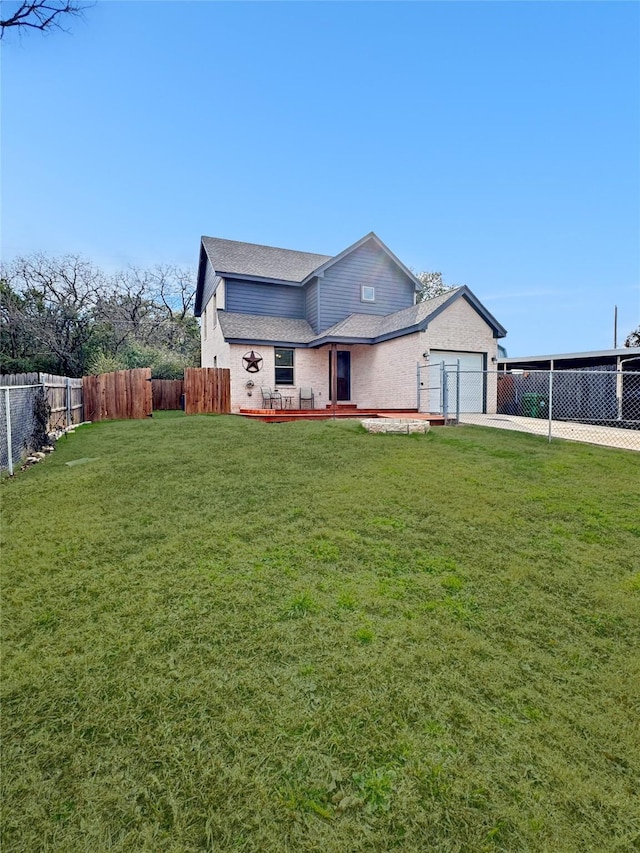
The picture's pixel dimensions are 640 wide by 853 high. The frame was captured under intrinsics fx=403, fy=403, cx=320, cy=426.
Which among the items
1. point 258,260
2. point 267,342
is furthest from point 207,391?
point 258,260

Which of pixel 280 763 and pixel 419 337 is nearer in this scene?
pixel 280 763

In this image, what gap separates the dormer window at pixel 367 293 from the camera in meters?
17.0

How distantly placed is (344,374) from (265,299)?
177 inches

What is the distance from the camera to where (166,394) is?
18719 mm

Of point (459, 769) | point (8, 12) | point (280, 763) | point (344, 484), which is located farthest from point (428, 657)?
point (8, 12)

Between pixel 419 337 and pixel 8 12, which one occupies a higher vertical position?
pixel 8 12

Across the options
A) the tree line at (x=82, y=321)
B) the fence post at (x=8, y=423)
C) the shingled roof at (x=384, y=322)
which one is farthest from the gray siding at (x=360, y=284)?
the fence post at (x=8, y=423)

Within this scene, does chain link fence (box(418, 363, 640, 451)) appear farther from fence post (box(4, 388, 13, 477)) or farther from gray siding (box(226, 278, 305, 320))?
fence post (box(4, 388, 13, 477))

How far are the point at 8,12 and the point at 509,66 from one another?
12863 millimetres

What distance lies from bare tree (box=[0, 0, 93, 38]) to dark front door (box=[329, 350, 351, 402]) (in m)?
11.6

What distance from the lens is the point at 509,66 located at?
1186cm

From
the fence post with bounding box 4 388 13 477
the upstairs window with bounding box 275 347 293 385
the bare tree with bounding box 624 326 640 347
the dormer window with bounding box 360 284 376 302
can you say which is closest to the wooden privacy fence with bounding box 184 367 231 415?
the upstairs window with bounding box 275 347 293 385

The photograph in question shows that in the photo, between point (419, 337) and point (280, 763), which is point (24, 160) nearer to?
point (419, 337)

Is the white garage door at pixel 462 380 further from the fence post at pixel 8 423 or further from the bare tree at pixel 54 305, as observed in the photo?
the bare tree at pixel 54 305
